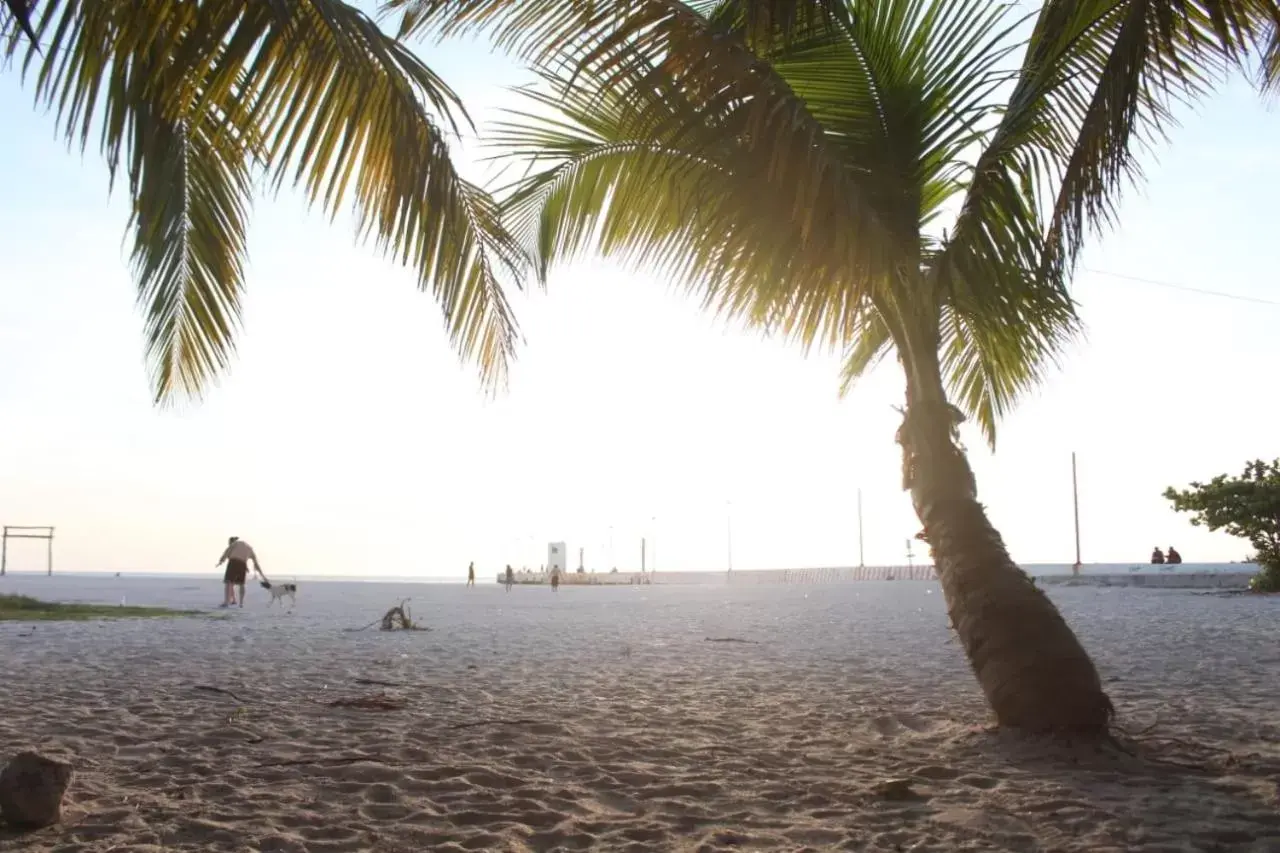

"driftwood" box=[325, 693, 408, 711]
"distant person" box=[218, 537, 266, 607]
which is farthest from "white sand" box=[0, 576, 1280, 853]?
"distant person" box=[218, 537, 266, 607]

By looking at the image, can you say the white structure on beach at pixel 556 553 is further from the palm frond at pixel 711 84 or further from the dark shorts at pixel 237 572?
the palm frond at pixel 711 84

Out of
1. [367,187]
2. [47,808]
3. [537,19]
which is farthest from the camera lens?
[537,19]

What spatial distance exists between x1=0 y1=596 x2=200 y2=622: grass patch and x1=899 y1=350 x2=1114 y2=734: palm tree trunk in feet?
41.2

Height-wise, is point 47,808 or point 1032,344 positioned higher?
point 1032,344

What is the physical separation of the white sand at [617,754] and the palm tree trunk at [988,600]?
0.25 metres

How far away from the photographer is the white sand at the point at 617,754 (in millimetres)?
3316

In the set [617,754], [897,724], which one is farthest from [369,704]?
[897,724]

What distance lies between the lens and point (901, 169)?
17.3 feet

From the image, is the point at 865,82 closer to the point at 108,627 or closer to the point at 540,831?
the point at 540,831

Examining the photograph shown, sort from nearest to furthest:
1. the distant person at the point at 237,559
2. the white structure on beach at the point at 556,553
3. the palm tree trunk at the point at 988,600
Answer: the palm tree trunk at the point at 988,600 < the distant person at the point at 237,559 < the white structure on beach at the point at 556,553

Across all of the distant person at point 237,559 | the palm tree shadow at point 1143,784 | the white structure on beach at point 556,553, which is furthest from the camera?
the white structure on beach at point 556,553

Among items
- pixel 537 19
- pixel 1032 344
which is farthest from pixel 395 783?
pixel 1032 344

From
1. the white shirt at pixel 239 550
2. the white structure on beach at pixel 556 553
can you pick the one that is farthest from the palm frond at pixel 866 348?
the white structure on beach at pixel 556 553

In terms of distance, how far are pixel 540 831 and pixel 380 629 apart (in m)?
10.1
